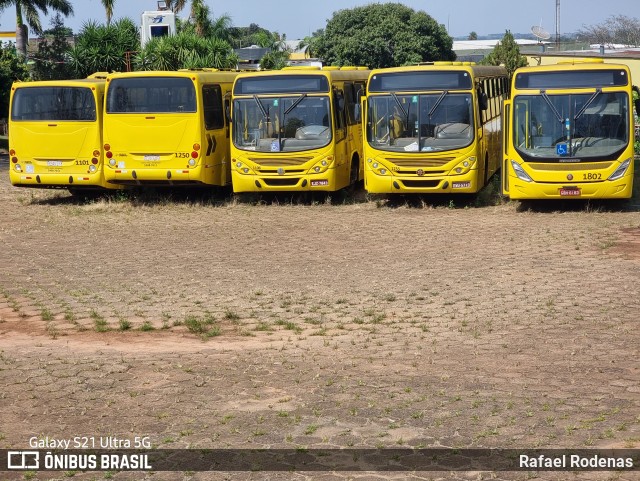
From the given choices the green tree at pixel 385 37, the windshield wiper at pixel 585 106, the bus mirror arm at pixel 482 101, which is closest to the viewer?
the windshield wiper at pixel 585 106

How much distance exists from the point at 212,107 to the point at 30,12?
3593 cm

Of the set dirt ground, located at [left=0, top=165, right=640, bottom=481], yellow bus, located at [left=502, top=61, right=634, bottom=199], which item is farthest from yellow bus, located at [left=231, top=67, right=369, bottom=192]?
yellow bus, located at [left=502, top=61, right=634, bottom=199]

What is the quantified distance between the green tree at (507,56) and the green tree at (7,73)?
20.0 metres

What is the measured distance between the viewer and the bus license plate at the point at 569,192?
62.5 feet

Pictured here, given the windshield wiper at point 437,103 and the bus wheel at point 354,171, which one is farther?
the bus wheel at point 354,171

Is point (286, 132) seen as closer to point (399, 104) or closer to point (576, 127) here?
point (399, 104)

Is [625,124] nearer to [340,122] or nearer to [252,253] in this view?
[340,122]

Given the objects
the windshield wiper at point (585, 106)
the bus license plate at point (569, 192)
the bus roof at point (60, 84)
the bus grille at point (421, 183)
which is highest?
the bus roof at point (60, 84)

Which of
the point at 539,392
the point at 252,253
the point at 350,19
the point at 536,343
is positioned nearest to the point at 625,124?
the point at 252,253

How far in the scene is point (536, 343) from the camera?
10055mm

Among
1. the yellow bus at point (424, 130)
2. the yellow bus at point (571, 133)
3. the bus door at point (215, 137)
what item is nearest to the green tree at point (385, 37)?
the bus door at point (215, 137)

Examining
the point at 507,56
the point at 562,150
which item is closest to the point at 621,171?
the point at 562,150

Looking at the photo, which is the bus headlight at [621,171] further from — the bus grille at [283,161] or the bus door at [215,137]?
the bus door at [215,137]

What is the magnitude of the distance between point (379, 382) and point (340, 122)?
13.6m
